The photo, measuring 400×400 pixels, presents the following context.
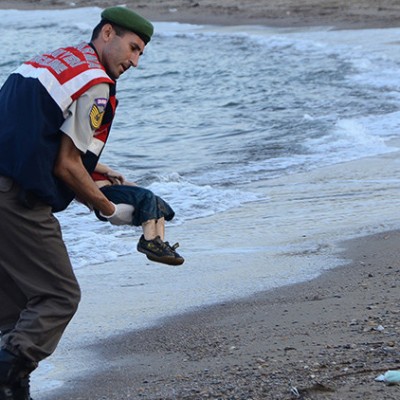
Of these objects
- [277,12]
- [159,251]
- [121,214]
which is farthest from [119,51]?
[277,12]

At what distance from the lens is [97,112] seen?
375 centimetres

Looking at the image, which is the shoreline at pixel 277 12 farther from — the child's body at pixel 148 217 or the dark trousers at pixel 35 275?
the dark trousers at pixel 35 275

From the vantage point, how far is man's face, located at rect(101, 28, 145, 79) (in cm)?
389

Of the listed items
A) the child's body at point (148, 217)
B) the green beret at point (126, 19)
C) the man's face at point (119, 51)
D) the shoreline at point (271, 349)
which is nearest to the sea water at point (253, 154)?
the shoreline at point (271, 349)

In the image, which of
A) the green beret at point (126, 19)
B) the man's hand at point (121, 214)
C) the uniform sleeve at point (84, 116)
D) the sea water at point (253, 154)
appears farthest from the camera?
the sea water at point (253, 154)

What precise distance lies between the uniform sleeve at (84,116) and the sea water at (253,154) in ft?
6.65

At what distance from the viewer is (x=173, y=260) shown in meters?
4.02

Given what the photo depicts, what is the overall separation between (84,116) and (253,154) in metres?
7.99

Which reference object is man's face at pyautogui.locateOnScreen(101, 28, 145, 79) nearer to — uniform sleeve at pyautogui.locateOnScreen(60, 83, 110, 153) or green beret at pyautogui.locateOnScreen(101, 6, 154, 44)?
green beret at pyautogui.locateOnScreen(101, 6, 154, 44)

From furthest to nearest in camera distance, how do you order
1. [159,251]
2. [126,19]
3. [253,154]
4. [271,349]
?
[253,154] → [271,349] → [159,251] → [126,19]

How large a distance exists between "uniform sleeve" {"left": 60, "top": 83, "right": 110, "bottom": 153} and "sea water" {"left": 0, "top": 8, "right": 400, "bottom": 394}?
6.65 ft

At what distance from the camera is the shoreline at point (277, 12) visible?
2559cm

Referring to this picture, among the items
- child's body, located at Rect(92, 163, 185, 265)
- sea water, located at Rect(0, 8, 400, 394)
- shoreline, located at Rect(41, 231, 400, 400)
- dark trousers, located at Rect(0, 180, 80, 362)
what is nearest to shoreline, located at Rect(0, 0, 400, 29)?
sea water, located at Rect(0, 8, 400, 394)

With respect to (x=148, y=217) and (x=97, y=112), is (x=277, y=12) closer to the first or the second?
(x=148, y=217)
